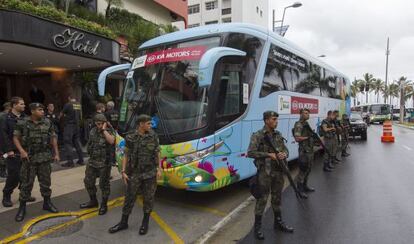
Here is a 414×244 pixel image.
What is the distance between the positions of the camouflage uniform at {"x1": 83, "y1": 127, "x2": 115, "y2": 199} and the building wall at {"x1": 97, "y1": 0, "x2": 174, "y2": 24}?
46.1 feet

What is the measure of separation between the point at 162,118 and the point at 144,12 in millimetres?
18425

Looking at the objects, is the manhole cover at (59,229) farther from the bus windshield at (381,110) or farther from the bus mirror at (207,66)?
the bus windshield at (381,110)

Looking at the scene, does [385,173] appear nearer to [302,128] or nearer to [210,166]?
[302,128]

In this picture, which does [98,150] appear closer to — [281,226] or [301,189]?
[281,226]

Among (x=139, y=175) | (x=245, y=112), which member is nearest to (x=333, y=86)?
(x=245, y=112)

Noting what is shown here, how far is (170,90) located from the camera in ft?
19.1

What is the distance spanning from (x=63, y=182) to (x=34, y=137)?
261 cm

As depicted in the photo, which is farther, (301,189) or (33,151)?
(301,189)

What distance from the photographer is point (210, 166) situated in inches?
217

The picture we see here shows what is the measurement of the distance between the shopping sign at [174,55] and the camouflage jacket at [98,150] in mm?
1674

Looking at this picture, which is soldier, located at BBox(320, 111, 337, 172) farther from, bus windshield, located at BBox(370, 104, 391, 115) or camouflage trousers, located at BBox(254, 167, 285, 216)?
bus windshield, located at BBox(370, 104, 391, 115)

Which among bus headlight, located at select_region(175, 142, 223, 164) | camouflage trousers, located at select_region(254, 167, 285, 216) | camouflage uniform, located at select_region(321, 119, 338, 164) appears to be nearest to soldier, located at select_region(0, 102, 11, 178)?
bus headlight, located at select_region(175, 142, 223, 164)

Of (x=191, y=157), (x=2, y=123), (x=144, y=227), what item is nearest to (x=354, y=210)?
(x=191, y=157)

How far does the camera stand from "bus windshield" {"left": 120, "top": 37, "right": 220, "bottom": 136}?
5.59 m
